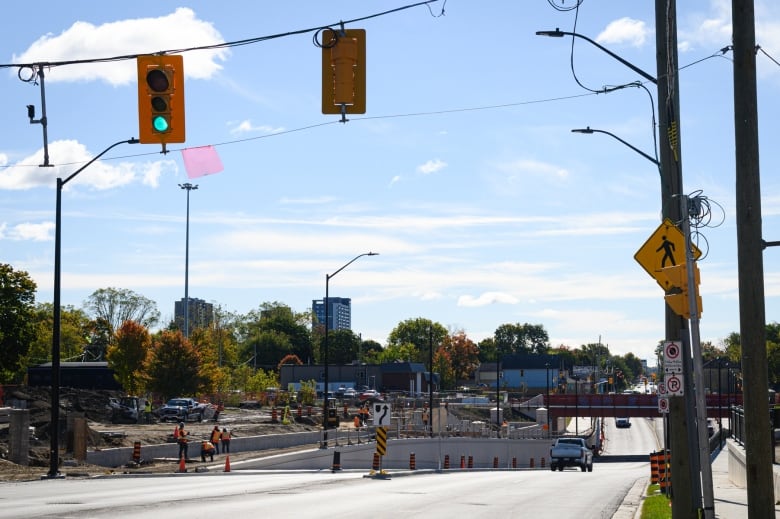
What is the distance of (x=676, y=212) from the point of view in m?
15.0

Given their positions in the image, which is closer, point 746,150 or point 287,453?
point 746,150

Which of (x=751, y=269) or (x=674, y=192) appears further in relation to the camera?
(x=674, y=192)

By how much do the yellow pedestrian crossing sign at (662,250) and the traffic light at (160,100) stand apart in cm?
727

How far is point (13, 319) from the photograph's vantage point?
6769 centimetres

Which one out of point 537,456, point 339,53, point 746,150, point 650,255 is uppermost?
point 339,53

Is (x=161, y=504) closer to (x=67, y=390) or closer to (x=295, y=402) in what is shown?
(x=67, y=390)

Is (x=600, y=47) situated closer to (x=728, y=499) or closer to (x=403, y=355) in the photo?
(x=728, y=499)

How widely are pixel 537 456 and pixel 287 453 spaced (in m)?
37.3

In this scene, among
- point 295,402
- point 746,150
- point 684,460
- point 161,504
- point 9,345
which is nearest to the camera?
point 746,150

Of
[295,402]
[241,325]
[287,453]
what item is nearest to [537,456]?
[295,402]

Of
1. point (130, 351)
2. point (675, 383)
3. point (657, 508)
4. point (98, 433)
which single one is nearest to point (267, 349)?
point (130, 351)

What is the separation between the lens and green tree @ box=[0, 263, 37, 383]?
67250mm

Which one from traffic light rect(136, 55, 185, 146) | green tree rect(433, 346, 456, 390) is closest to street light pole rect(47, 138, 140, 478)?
traffic light rect(136, 55, 185, 146)

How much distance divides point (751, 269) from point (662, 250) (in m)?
2.48
